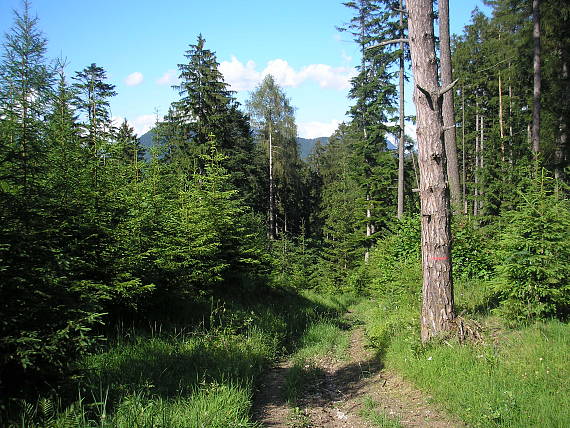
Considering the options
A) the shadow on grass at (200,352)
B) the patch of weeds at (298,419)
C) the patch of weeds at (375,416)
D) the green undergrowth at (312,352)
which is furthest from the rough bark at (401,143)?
the patch of weeds at (298,419)

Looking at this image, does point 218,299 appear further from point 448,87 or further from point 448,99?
point 448,99

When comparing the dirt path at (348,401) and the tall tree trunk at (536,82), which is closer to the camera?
the dirt path at (348,401)

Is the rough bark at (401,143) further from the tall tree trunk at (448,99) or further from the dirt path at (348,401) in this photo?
the dirt path at (348,401)

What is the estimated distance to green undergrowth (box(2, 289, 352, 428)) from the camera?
3.18 meters

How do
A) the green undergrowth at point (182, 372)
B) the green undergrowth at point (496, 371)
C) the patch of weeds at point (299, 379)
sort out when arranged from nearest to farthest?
the green undergrowth at point (182, 372) → the green undergrowth at point (496, 371) → the patch of weeds at point (299, 379)

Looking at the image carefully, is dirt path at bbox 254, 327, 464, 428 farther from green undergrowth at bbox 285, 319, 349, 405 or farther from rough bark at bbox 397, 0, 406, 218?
rough bark at bbox 397, 0, 406, 218

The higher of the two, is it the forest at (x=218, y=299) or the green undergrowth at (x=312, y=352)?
the forest at (x=218, y=299)

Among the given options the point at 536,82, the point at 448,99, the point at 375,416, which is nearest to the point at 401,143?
the point at 536,82

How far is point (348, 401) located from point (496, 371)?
1990mm

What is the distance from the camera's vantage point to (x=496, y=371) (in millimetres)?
4215

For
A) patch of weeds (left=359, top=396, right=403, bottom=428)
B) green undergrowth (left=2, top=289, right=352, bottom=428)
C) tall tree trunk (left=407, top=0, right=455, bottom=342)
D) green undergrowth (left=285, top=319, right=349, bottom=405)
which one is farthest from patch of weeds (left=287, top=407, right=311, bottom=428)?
tall tree trunk (left=407, top=0, right=455, bottom=342)

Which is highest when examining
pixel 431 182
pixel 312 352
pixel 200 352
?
pixel 431 182

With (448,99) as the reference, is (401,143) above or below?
above

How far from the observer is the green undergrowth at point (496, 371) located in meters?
3.46
